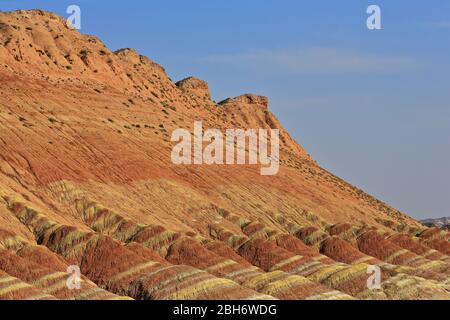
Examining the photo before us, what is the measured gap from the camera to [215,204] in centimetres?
11319

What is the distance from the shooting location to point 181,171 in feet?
394

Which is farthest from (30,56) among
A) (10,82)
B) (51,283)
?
(51,283)

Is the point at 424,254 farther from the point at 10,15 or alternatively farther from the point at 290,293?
the point at 10,15

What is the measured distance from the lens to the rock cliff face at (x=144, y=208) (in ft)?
220

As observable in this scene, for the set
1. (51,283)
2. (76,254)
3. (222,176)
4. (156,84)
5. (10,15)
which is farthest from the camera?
(156,84)

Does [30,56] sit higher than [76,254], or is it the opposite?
[30,56]

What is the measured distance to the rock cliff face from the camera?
6712 centimetres

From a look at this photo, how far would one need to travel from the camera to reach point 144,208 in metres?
104

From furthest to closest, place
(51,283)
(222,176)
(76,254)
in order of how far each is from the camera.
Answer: (222,176)
(76,254)
(51,283)

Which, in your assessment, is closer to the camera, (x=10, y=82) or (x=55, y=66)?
(x=10, y=82)

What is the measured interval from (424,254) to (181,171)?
33953 millimetres

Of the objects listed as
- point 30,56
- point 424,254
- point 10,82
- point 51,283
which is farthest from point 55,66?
point 51,283
